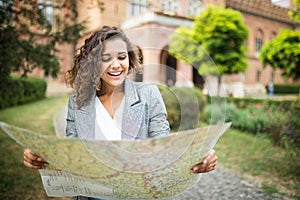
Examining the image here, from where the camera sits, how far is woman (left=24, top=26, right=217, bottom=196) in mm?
1224

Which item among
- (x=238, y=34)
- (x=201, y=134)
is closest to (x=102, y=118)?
(x=201, y=134)

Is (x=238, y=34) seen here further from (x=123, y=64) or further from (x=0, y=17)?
(x=123, y=64)

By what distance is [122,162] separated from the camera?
90cm

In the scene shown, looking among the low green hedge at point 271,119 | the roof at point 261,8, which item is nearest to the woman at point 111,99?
the low green hedge at point 271,119

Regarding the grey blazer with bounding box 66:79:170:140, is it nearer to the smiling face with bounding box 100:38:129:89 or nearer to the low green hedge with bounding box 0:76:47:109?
the smiling face with bounding box 100:38:129:89

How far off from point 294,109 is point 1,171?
5.28 m

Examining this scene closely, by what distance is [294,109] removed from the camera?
5570 mm

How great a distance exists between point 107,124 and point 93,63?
276 millimetres

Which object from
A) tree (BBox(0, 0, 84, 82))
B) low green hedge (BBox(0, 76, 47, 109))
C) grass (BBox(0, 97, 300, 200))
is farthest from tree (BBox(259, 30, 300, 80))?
low green hedge (BBox(0, 76, 47, 109))

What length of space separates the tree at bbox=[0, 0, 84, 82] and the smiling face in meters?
3.36

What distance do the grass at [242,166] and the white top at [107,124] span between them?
2.75 metres

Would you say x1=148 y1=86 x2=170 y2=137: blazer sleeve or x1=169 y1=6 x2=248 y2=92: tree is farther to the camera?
x1=169 y1=6 x2=248 y2=92: tree

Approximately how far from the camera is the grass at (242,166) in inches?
151

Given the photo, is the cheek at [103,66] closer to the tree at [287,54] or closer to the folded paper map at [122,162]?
the folded paper map at [122,162]
